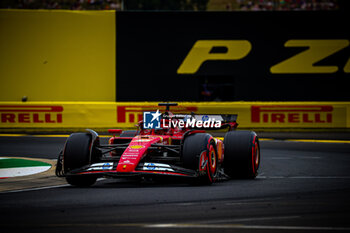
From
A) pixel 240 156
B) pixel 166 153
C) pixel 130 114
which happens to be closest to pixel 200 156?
pixel 166 153

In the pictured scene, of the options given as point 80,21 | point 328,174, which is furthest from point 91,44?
point 328,174

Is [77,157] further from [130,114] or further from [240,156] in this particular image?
[130,114]

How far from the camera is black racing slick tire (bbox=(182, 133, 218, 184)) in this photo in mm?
10195

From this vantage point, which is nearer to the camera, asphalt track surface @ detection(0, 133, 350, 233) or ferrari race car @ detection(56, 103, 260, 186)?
asphalt track surface @ detection(0, 133, 350, 233)

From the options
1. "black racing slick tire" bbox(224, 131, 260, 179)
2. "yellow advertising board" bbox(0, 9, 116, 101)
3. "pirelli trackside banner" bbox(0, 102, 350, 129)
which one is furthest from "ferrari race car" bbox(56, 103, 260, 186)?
"yellow advertising board" bbox(0, 9, 116, 101)

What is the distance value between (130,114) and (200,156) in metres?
12.9

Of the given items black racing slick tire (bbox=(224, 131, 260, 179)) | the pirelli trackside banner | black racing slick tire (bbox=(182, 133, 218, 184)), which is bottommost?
the pirelli trackside banner

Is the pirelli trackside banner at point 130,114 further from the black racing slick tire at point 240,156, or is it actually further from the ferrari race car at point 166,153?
the black racing slick tire at point 240,156

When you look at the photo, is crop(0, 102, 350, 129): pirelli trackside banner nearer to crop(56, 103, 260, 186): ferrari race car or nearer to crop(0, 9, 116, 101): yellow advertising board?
crop(0, 9, 116, 101): yellow advertising board

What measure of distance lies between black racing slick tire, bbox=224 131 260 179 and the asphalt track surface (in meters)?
0.31

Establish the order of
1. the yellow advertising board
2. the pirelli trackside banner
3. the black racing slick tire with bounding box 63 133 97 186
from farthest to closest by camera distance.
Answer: the yellow advertising board, the pirelli trackside banner, the black racing slick tire with bounding box 63 133 97 186

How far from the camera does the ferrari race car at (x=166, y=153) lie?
10.1 metres

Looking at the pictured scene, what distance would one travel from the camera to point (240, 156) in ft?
38.2

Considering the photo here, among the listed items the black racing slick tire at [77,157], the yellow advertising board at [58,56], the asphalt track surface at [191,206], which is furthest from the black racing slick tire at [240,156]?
the yellow advertising board at [58,56]
